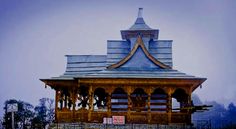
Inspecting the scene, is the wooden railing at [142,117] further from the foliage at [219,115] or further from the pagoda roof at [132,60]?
the foliage at [219,115]

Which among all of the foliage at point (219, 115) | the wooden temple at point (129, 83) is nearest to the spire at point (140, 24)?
the wooden temple at point (129, 83)

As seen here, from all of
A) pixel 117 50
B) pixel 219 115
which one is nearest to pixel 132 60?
pixel 117 50

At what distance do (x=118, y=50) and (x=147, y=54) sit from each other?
7.42ft

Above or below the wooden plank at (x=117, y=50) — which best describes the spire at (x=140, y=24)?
above

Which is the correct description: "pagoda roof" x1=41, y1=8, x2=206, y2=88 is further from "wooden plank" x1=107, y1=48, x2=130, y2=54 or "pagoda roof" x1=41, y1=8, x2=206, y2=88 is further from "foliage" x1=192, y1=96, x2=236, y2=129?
"foliage" x1=192, y1=96, x2=236, y2=129

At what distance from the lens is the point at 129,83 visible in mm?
17500

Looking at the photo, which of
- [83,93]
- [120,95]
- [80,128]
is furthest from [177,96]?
[80,128]

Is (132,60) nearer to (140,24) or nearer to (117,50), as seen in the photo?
(117,50)

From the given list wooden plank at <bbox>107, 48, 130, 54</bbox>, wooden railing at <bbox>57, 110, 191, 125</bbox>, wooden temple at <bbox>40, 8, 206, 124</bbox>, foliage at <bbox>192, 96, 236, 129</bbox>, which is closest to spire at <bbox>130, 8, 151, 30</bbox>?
wooden temple at <bbox>40, 8, 206, 124</bbox>

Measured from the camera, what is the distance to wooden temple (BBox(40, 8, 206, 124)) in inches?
685

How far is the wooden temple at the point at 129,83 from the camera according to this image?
17391 mm

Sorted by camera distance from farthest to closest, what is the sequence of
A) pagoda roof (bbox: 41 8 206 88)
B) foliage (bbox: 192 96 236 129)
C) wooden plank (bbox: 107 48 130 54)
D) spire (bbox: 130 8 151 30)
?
foliage (bbox: 192 96 236 129), spire (bbox: 130 8 151 30), wooden plank (bbox: 107 48 130 54), pagoda roof (bbox: 41 8 206 88)

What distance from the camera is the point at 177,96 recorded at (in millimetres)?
21219

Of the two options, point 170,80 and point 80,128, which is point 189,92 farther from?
point 80,128
